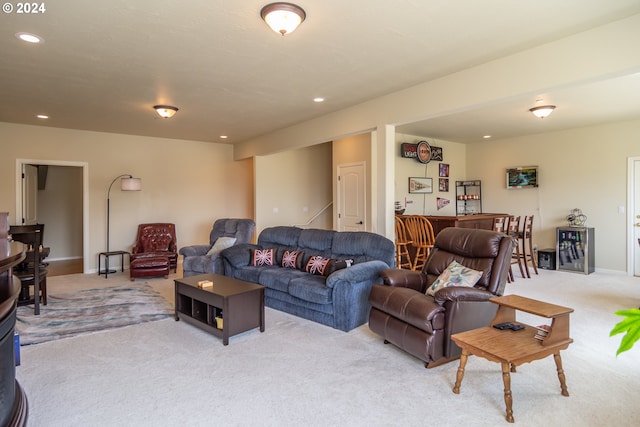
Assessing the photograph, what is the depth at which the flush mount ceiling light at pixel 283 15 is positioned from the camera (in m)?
2.52

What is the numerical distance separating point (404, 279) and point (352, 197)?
3.69 metres

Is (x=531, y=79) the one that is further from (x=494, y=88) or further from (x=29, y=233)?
(x=29, y=233)

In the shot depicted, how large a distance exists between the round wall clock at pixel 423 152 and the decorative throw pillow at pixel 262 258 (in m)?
3.91

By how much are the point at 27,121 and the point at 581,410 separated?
7779 mm

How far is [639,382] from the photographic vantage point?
2.60 metres

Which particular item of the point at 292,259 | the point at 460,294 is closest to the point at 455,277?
the point at 460,294

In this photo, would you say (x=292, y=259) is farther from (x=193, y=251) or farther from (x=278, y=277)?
(x=193, y=251)

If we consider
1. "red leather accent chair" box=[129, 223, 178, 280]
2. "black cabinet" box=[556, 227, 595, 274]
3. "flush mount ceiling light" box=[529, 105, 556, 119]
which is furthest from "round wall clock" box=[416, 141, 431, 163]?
"red leather accent chair" box=[129, 223, 178, 280]

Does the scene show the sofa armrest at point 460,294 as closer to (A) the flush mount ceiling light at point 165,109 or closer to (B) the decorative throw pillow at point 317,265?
(B) the decorative throw pillow at point 317,265

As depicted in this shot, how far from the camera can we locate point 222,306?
3363mm

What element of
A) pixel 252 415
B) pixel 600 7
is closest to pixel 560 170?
pixel 600 7

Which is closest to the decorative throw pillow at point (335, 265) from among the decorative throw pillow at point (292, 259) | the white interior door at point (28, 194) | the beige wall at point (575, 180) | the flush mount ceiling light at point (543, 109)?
the decorative throw pillow at point (292, 259)

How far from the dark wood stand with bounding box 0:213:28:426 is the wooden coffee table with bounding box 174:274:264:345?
1.53m

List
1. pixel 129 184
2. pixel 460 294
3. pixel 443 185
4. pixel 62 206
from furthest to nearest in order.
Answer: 1. pixel 62 206
2. pixel 443 185
3. pixel 129 184
4. pixel 460 294
